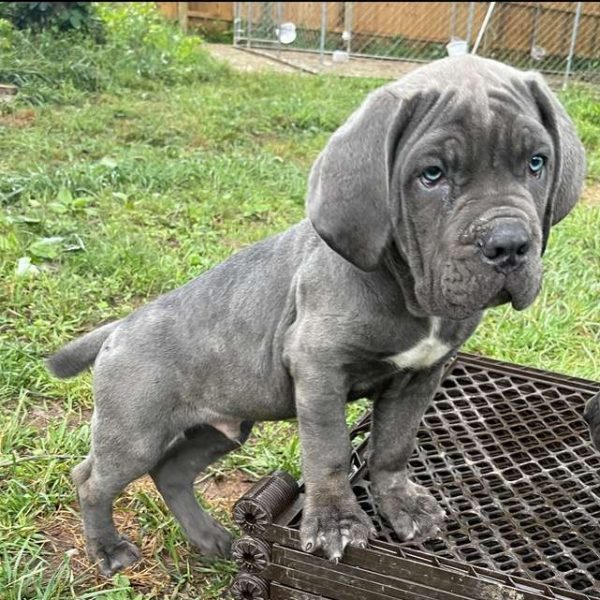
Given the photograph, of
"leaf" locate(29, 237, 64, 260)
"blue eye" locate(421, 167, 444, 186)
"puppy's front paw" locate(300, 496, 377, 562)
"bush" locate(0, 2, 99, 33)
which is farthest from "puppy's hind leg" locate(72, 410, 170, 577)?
"bush" locate(0, 2, 99, 33)

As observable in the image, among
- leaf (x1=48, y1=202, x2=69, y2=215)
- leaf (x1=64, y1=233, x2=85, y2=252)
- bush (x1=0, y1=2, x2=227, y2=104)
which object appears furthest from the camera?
bush (x1=0, y1=2, x2=227, y2=104)

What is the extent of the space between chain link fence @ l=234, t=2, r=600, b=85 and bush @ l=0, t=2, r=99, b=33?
4.26 m

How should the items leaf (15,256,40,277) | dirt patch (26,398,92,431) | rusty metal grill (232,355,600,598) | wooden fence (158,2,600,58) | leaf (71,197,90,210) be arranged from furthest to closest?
wooden fence (158,2,600,58), leaf (71,197,90,210), leaf (15,256,40,277), dirt patch (26,398,92,431), rusty metal grill (232,355,600,598)

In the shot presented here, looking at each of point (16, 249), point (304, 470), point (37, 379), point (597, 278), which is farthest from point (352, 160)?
point (597, 278)

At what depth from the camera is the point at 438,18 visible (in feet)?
55.6

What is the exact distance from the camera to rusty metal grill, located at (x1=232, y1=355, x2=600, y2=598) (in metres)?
2.85

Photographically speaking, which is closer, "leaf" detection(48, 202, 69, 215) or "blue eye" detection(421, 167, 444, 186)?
"blue eye" detection(421, 167, 444, 186)

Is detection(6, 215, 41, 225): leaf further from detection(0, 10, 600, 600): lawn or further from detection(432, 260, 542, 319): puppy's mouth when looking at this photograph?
detection(432, 260, 542, 319): puppy's mouth

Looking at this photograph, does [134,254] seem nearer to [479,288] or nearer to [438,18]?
[479,288]

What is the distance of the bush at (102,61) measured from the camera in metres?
9.52

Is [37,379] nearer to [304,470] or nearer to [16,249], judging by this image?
[16,249]

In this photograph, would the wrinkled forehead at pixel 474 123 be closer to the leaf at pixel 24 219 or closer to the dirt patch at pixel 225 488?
the dirt patch at pixel 225 488

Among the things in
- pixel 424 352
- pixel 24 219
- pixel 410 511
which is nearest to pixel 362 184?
pixel 424 352

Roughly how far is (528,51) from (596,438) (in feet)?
44.7
